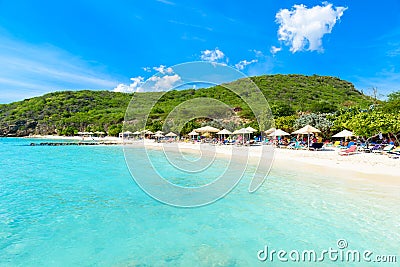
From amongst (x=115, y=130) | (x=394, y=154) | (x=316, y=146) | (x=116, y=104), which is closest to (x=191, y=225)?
(x=394, y=154)

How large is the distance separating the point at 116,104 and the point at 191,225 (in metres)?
77.2

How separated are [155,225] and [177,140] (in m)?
29.0

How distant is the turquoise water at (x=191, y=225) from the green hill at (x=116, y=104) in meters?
27.4

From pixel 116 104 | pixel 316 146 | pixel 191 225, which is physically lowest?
pixel 191 225

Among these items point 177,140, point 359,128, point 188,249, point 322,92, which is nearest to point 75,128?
point 177,140

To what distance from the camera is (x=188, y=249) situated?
4.47 meters

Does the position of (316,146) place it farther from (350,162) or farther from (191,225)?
(191,225)

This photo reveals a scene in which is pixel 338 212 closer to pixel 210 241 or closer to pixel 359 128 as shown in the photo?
pixel 210 241

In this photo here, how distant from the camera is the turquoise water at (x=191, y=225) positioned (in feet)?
14.1

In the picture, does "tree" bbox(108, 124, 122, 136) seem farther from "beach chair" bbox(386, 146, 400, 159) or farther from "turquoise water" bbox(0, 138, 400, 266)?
"beach chair" bbox(386, 146, 400, 159)

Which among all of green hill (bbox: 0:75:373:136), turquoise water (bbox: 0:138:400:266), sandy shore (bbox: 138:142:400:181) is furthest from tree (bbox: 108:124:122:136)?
turquoise water (bbox: 0:138:400:266)

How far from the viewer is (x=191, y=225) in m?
5.60

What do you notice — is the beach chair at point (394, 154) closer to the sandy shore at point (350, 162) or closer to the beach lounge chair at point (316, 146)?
the sandy shore at point (350, 162)

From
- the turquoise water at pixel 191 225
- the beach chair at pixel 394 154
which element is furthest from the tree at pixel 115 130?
the beach chair at pixel 394 154
